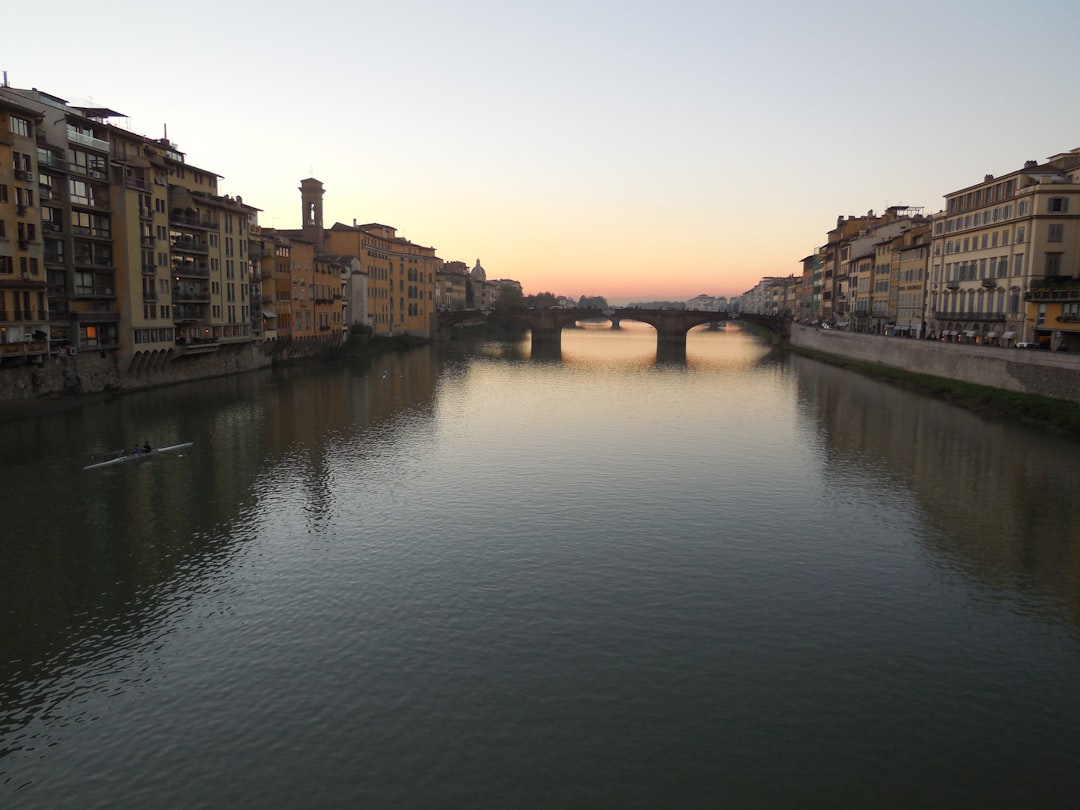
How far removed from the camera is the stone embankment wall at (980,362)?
48.2m

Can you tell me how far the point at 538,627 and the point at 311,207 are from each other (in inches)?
3970

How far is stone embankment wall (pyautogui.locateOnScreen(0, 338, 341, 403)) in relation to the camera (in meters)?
47.9

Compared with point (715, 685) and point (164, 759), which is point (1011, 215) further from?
point (164, 759)

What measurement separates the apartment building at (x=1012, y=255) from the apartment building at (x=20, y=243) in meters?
71.2

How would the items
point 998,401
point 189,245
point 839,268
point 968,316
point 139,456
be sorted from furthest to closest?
point 839,268 < point 968,316 < point 189,245 < point 998,401 < point 139,456

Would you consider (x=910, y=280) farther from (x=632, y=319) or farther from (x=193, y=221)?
(x=193, y=221)

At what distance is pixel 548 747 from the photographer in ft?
49.5

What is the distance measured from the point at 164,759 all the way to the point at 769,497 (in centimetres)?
2538

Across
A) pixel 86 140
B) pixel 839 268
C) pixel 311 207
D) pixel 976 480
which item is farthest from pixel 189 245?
pixel 839 268

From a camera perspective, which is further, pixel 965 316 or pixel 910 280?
pixel 910 280

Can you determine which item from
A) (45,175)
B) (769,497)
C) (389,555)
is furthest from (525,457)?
(45,175)

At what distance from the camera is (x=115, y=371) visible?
186 ft

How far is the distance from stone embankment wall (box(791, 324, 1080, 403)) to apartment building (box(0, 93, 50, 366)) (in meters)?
64.7

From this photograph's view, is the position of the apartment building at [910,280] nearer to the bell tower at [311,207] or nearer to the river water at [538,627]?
the river water at [538,627]
